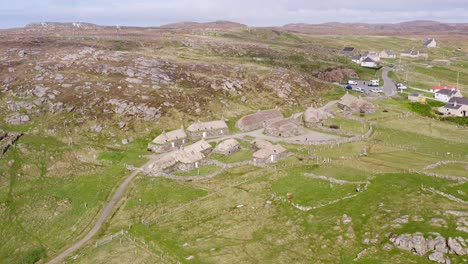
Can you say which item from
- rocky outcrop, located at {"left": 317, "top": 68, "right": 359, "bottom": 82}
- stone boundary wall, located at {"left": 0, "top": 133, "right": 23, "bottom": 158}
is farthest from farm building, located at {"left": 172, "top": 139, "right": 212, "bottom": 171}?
rocky outcrop, located at {"left": 317, "top": 68, "right": 359, "bottom": 82}

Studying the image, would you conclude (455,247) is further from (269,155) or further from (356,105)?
(356,105)

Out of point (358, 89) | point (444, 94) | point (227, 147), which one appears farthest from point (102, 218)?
point (444, 94)

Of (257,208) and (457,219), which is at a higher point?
(457,219)

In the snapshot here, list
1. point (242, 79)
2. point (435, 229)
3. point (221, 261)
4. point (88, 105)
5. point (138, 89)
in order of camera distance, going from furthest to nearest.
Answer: point (242, 79), point (138, 89), point (88, 105), point (221, 261), point (435, 229)

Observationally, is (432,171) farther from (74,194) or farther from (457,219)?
(74,194)

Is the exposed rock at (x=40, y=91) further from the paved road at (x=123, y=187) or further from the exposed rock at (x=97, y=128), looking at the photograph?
the paved road at (x=123, y=187)

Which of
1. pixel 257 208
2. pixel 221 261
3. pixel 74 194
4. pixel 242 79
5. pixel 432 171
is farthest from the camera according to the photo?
pixel 242 79

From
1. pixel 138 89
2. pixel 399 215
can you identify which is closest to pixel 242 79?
pixel 138 89

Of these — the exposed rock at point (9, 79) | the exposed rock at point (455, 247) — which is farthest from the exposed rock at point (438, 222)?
the exposed rock at point (9, 79)

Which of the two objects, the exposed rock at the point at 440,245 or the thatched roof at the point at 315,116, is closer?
the exposed rock at the point at 440,245
